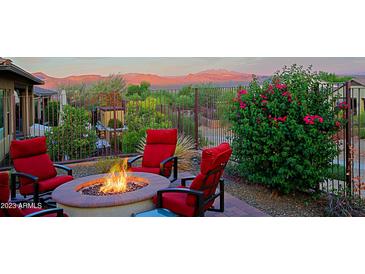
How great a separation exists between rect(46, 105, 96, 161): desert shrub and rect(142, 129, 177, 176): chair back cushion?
357 cm

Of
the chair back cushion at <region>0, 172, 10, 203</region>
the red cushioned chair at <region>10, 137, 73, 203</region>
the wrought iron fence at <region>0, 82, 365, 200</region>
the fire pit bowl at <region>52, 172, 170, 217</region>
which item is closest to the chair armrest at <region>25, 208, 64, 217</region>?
the chair back cushion at <region>0, 172, 10, 203</region>

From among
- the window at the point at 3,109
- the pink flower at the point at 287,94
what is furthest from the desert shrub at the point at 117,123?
the pink flower at the point at 287,94

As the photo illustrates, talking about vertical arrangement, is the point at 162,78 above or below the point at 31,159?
above

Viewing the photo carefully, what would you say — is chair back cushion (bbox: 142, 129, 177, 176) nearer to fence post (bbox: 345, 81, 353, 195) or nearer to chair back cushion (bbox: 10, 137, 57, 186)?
chair back cushion (bbox: 10, 137, 57, 186)

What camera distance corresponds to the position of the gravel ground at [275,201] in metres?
5.46

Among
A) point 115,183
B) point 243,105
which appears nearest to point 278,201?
point 243,105

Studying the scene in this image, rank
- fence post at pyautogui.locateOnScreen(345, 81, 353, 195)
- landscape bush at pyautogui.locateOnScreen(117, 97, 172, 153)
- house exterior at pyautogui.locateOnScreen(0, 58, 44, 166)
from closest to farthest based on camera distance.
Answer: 1. fence post at pyautogui.locateOnScreen(345, 81, 353, 195)
2. house exterior at pyautogui.locateOnScreen(0, 58, 44, 166)
3. landscape bush at pyautogui.locateOnScreen(117, 97, 172, 153)

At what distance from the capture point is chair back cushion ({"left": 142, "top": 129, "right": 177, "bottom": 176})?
6.77 m

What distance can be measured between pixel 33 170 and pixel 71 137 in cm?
414

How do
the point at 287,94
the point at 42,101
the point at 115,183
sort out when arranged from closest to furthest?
the point at 115,183 → the point at 287,94 → the point at 42,101

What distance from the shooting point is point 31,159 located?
5.77 meters

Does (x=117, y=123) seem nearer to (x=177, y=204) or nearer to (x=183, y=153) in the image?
(x=183, y=153)

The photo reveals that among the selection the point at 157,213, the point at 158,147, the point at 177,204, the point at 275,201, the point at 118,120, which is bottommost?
the point at 275,201
